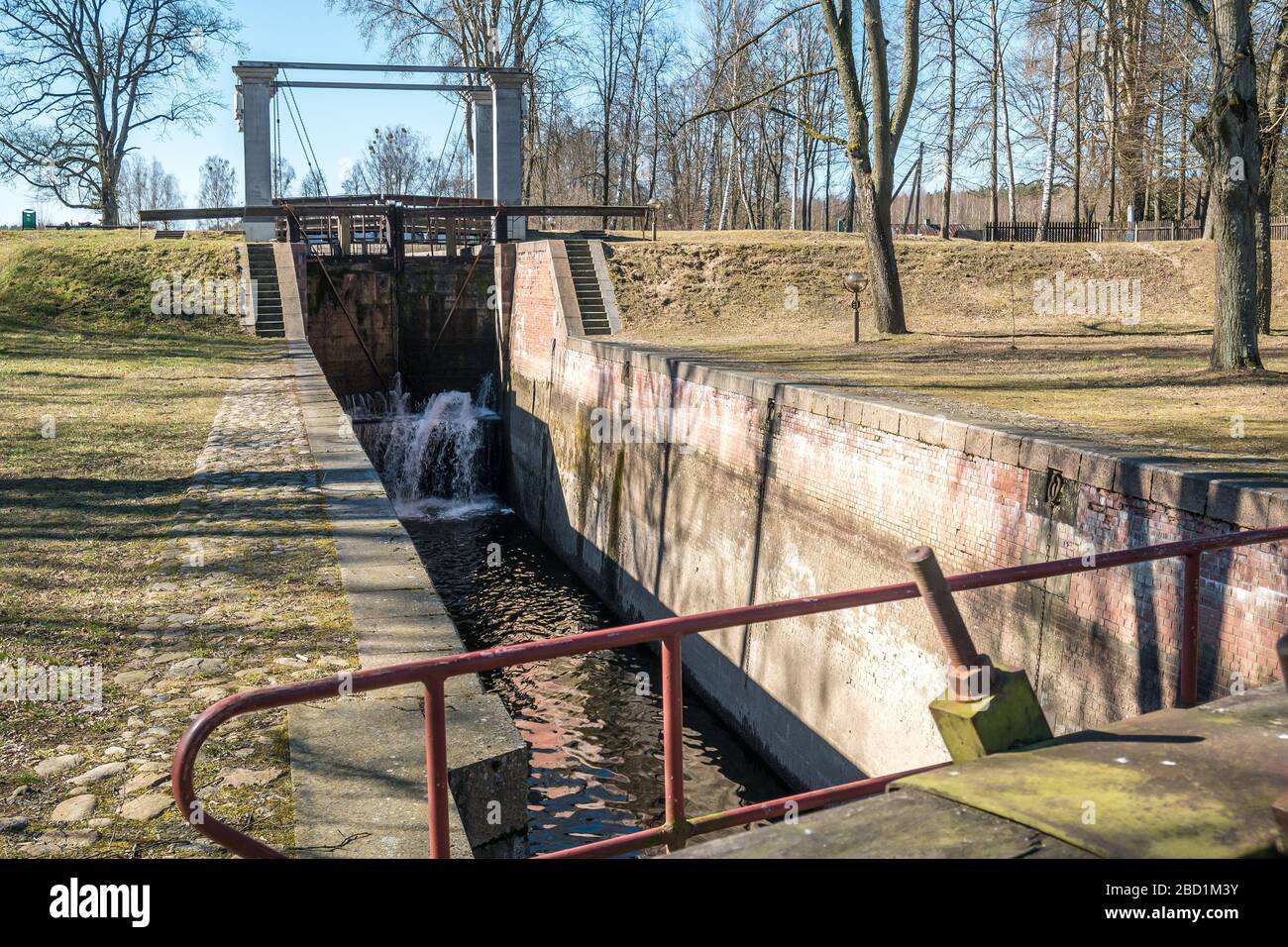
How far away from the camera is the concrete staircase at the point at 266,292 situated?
21.2 m

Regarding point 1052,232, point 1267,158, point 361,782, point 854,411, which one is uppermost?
point 1052,232

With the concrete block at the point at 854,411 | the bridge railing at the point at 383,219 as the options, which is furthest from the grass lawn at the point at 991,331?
the bridge railing at the point at 383,219

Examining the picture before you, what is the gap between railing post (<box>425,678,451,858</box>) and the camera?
283 cm

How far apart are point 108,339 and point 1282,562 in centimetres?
1871

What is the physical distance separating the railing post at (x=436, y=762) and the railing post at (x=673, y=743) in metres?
0.63

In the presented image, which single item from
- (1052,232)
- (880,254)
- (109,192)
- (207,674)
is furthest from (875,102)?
(109,192)

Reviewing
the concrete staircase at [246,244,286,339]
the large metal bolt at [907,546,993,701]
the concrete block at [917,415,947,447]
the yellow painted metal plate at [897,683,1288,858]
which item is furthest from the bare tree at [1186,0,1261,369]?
the concrete staircase at [246,244,286,339]

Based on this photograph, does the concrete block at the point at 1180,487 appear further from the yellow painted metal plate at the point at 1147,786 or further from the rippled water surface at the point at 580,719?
the rippled water surface at the point at 580,719

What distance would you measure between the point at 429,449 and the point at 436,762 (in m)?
19.4

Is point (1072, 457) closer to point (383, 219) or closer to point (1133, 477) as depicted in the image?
point (1133, 477)

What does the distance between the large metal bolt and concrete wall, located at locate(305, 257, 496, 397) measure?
2087 cm

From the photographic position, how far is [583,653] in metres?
3.25

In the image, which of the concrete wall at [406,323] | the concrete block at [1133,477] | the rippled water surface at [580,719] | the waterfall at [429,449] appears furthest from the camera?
the concrete wall at [406,323]

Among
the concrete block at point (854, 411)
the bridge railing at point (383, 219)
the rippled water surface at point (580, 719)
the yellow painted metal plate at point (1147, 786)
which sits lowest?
the rippled water surface at point (580, 719)
